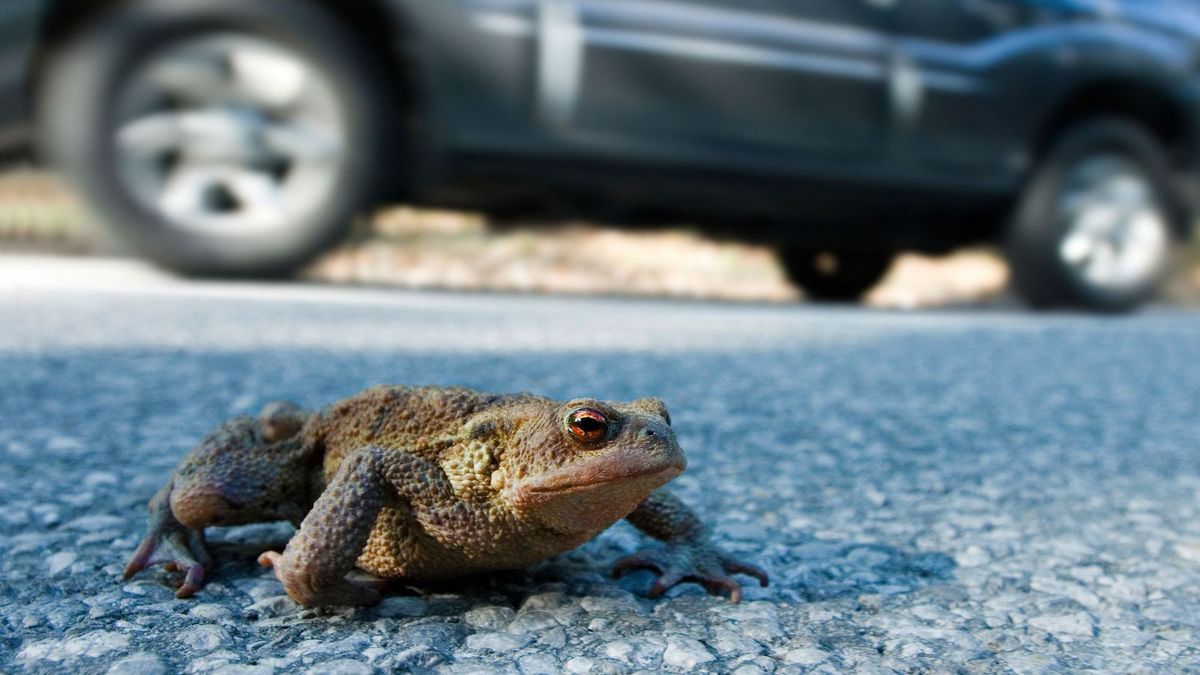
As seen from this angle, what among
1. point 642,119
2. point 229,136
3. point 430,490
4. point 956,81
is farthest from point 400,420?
point 956,81

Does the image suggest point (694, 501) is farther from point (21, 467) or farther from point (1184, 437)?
point (1184, 437)

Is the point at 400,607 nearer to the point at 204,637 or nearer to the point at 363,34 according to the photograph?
the point at 204,637

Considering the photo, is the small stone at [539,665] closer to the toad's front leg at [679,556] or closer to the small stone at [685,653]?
the small stone at [685,653]

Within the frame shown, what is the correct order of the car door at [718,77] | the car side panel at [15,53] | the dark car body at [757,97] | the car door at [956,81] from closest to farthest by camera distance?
the car side panel at [15,53]
the dark car body at [757,97]
the car door at [718,77]
the car door at [956,81]

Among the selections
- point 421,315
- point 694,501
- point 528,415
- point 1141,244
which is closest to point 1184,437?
point 694,501

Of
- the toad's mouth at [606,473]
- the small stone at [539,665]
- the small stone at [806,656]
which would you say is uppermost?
the toad's mouth at [606,473]

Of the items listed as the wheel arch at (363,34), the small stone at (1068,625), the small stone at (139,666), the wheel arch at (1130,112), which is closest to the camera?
the small stone at (139,666)

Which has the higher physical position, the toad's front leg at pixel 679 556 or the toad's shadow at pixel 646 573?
the toad's front leg at pixel 679 556

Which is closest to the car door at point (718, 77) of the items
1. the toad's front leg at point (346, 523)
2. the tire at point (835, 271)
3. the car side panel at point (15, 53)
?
the tire at point (835, 271)

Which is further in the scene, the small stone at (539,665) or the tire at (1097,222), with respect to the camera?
the tire at (1097,222)
